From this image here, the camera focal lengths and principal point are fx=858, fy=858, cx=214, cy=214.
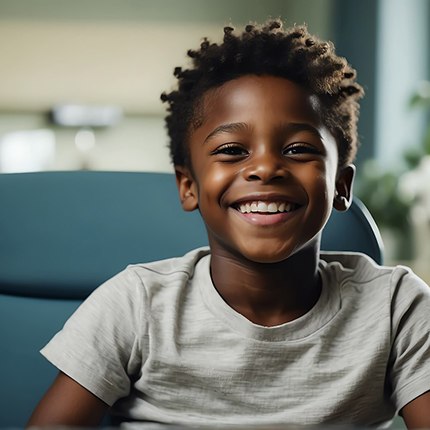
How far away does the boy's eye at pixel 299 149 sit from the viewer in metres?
0.96

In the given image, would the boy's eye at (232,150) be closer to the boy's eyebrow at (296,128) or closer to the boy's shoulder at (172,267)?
the boy's eyebrow at (296,128)

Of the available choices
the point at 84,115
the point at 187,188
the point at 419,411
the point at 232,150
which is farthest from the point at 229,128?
the point at 84,115

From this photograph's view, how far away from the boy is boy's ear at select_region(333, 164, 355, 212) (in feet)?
0.10

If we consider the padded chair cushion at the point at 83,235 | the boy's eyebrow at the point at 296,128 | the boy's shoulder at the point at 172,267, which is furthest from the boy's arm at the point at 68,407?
the boy's eyebrow at the point at 296,128

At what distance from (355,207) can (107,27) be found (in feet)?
14.9

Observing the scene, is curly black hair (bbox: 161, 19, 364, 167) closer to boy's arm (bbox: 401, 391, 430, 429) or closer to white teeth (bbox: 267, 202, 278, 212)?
white teeth (bbox: 267, 202, 278, 212)

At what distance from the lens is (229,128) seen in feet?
3.22

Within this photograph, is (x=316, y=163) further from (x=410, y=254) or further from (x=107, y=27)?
(x=107, y=27)

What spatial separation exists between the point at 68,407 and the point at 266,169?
344 millimetres

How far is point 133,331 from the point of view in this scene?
996 millimetres

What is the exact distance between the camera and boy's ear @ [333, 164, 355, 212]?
1.08 meters

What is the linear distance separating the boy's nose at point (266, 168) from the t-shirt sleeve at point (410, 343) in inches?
8.6

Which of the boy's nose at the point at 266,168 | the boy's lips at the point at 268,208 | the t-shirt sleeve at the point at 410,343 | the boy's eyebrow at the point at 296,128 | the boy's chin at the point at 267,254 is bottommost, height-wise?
the t-shirt sleeve at the point at 410,343

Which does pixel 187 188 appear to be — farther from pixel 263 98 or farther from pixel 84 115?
pixel 84 115
